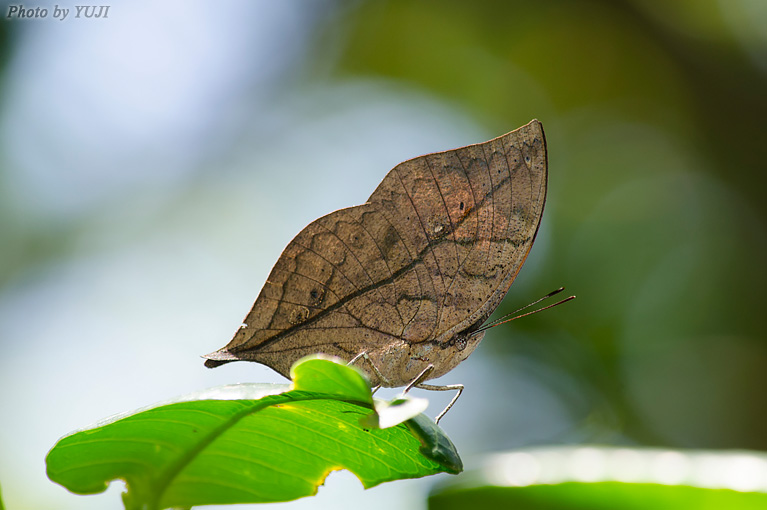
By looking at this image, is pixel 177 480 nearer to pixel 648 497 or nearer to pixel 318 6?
pixel 648 497

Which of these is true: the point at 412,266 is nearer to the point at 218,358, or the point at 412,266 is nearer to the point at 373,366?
the point at 373,366

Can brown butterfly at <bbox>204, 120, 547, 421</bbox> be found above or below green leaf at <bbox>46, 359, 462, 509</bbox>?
above

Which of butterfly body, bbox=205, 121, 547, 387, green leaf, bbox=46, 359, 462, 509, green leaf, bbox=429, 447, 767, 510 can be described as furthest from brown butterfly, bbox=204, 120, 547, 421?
green leaf, bbox=46, 359, 462, 509

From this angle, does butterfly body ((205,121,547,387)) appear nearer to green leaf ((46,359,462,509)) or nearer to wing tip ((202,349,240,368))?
wing tip ((202,349,240,368))

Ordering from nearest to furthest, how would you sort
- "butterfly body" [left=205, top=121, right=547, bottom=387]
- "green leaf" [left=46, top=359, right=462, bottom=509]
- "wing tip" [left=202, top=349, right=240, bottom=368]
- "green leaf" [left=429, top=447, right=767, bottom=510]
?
"green leaf" [left=46, top=359, right=462, bottom=509]
"green leaf" [left=429, top=447, right=767, bottom=510]
"wing tip" [left=202, top=349, right=240, bottom=368]
"butterfly body" [left=205, top=121, right=547, bottom=387]

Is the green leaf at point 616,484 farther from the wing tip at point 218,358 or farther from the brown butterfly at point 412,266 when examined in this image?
the wing tip at point 218,358

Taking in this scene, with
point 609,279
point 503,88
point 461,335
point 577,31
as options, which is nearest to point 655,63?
point 577,31

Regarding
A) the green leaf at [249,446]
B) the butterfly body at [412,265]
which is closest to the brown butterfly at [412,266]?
the butterfly body at [412,265]

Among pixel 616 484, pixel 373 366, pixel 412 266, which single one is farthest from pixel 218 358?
pixel 616 484
